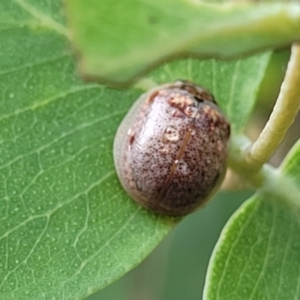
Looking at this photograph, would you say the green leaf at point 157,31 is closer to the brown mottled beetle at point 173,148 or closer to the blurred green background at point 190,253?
the brown mottled beetle at point 173,148

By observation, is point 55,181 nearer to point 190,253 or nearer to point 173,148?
point 173,148

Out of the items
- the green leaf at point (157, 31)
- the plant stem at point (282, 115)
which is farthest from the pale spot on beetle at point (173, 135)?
the green leaf at point (157, 31)

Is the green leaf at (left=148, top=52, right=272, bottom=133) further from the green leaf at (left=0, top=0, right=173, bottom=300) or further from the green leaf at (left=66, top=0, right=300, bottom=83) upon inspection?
the green leaf at (left=66, top=0, right=300, bottom=83)

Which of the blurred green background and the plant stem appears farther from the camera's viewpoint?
the blurred green background

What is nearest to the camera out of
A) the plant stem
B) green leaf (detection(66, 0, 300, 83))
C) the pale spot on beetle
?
green leaf (detection(66, 0, 300, 83))

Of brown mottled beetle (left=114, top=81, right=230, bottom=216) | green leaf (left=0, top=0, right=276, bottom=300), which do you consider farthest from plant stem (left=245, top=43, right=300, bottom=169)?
green leaf (left=0, top=0, right=276, bottom=300)

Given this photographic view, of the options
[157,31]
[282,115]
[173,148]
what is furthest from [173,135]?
[157,31]
